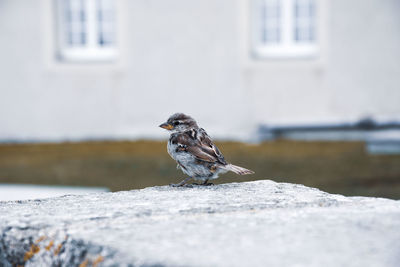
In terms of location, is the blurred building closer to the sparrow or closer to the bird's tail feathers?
the sparrow

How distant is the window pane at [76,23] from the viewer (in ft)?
45.7

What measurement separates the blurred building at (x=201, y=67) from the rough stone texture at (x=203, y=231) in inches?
419

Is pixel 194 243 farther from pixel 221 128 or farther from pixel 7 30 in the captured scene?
pixel 7 30

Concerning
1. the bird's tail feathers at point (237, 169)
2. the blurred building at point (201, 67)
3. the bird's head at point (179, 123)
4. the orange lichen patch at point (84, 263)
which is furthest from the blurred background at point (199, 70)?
the orange lichen patch at point (84, 263)

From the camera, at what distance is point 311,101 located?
13203mm

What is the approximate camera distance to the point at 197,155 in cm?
326

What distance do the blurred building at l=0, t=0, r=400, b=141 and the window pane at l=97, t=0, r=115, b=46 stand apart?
0.31m

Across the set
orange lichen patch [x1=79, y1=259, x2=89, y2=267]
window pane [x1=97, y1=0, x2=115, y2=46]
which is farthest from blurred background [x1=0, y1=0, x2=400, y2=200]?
orange lichen patch [x1=79, y1=259, x2=89, y2=267]

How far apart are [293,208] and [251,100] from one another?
36.4ft

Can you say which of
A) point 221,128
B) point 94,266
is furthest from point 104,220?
point 221,128

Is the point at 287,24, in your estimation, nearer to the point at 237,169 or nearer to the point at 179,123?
the point at 179,123

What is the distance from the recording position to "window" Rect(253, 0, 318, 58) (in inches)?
541

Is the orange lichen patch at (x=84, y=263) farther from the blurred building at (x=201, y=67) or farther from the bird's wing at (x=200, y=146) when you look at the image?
the blurred building at (x=201, y=67)

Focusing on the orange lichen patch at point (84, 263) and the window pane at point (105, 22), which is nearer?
the orange lichen patch at point (84, 263)
